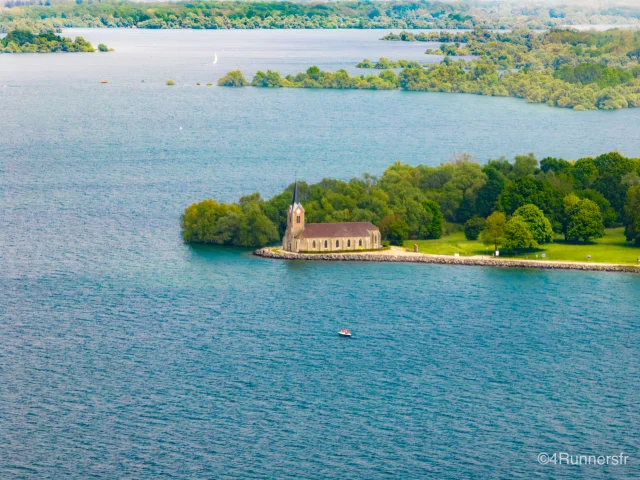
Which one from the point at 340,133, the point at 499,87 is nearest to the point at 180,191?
the point at 340,133

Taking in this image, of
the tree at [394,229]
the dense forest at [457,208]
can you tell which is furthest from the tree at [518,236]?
the tree at [394,229]

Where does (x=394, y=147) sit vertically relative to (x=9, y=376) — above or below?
above

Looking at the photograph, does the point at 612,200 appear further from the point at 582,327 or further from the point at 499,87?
the point at 499,87

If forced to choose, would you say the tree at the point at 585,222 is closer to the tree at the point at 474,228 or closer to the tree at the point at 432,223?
the tree at the point at 474,228

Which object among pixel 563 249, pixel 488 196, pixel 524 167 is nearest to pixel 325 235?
pixel 488 196

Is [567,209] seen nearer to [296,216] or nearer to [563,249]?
[563,249]

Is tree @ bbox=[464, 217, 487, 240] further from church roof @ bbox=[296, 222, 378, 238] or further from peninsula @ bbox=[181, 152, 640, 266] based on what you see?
church roof @ bbox=[296, 222, 378, 238]

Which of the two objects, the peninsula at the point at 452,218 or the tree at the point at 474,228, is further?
the tree at the point at 474,228
